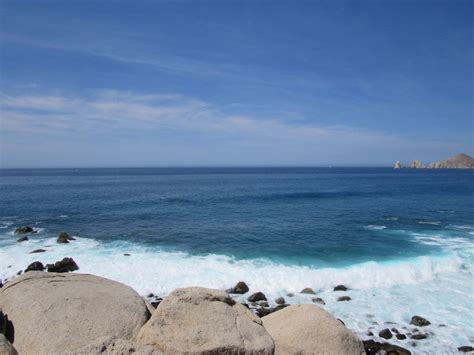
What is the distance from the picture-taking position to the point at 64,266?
23.2 m

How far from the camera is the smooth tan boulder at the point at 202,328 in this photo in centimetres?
786

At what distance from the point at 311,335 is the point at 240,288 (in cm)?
1076

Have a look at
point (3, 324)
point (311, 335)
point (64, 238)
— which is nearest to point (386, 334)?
point (311, 335)

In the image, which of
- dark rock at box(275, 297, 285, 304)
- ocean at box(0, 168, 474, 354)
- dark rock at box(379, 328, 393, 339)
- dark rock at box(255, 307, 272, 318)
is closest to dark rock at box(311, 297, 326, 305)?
ocean at box(0, 168, 474, 354)

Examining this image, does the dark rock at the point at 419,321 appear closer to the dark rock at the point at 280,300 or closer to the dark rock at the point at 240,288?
the dark rock at the point at 280,300

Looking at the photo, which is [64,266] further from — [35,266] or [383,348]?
[383,348]

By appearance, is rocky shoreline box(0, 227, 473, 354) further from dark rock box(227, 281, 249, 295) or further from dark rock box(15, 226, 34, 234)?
dark rock box(15, 226, 34, 234)

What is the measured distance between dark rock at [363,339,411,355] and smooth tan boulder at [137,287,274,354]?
274 inches

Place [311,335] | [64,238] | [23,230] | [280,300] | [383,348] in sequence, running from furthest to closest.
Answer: [23,230] → [64,238] → [280,300] → [383,348] → [311,335]

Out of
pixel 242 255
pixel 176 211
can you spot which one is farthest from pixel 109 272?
pixel 176 211

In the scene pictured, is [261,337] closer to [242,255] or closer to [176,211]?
[242,255]

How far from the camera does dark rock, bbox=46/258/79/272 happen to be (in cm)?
2294

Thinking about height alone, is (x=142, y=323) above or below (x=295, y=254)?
above

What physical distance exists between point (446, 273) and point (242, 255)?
1565cm
